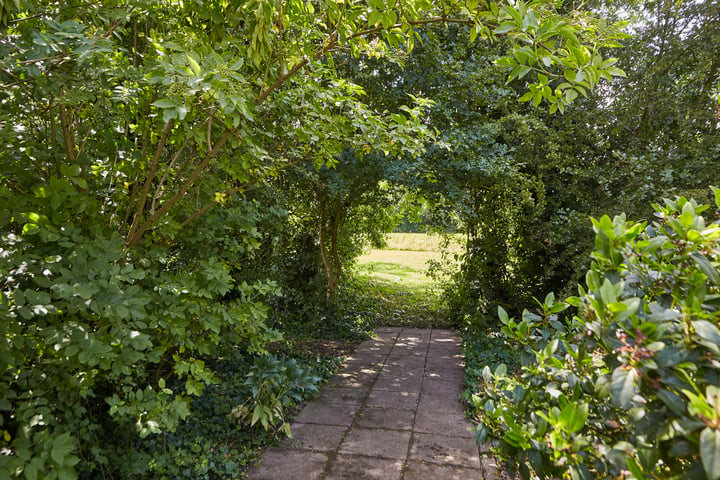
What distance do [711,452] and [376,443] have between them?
9.22ft

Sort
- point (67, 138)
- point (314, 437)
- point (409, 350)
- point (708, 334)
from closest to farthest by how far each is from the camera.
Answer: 1. point (708, 334)
2. point (67, 138)
3. point (314, 437)
4. point (409, 350)

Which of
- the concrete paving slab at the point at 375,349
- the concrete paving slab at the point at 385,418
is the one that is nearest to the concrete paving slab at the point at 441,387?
the concrete paving slab at the point at 385,418

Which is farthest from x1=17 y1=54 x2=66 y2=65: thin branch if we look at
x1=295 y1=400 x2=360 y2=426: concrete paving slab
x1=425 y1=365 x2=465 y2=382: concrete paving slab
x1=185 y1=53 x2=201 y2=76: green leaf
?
x1=425 y1=365 x2=465 y2=382: concrete paving slab

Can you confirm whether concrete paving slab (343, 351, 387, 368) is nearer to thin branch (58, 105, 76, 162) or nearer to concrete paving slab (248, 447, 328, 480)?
concrete paving slab (248, 447, 328, 480)

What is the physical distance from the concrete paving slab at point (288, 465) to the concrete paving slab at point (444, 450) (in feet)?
2.30

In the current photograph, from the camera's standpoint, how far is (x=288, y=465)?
296cm

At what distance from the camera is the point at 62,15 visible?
2170mm

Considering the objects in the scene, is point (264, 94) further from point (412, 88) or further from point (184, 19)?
point (412, 88)

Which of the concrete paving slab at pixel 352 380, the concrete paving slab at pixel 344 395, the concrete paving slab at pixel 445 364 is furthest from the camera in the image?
the concrete paving slab at pixel 445 364

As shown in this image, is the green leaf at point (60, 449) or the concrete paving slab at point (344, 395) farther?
the concrete paving slab at point (344, 395)

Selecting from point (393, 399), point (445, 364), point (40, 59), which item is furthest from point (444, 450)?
point (40, 59)

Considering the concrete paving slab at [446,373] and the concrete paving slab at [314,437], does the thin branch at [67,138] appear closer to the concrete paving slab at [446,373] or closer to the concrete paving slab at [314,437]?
the concrete paving slab at [314,437]

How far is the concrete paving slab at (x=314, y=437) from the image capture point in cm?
323

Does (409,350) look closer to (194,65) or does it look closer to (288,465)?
(288,465)
